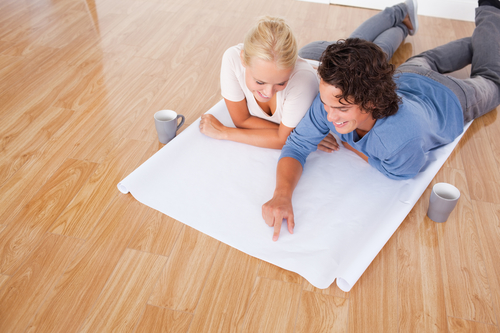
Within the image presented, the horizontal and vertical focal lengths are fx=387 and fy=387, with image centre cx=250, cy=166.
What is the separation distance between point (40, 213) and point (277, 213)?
0.88 m

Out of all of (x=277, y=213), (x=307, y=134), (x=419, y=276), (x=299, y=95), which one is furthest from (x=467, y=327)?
(x=299, y=95)

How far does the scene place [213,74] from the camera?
233 centimetres

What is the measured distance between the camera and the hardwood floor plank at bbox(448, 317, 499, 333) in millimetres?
1156

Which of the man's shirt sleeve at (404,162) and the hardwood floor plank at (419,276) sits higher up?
the man's shirt sleeve at (404,162)

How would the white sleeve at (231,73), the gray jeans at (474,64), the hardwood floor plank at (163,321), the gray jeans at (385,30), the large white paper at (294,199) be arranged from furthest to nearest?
the gray jeans at (385,30)
the gray jeans at (474,64)
the white sleeve at (231,73)
the large white paper at (294,199)
the hardwood floor plank at (163,321)

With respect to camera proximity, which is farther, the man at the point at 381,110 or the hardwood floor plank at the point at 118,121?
the hardwood floor plank at the point at 118,121

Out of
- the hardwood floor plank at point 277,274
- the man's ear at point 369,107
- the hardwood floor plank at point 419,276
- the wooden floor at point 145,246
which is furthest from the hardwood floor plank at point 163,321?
the man's ear at point 369,107

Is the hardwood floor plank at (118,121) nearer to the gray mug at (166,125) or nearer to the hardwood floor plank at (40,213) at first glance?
the hardwood floor plank at (40,213)

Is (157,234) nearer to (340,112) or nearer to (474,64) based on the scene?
(340,112)

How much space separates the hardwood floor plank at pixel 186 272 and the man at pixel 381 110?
25 cm

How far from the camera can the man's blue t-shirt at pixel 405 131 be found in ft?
4.43

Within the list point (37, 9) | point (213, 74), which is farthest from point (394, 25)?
point (37, 9)

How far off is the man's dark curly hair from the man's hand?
429mm

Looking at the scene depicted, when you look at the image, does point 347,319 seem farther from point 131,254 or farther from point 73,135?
point 73,135
